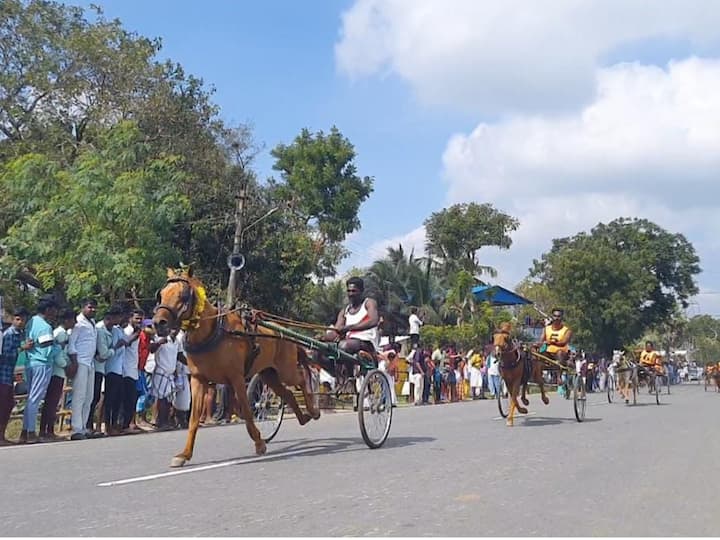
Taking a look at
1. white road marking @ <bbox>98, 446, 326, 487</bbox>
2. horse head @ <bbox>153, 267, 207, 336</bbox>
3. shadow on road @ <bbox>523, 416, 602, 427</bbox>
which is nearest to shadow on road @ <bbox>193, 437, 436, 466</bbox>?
white road marking @ <bbox>98, 446, 326, 487</bbox>

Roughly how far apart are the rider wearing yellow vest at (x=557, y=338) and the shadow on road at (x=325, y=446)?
17.2 ft

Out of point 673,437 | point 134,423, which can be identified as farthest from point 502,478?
point 134,423

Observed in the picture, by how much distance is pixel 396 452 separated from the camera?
11406 mm

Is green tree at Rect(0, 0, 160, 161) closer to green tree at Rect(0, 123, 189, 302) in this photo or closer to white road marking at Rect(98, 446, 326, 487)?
green tree at Rect(0, 123, 189, 302)

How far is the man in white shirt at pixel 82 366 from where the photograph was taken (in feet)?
47.5

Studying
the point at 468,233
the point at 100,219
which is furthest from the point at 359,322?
the point at 468,233

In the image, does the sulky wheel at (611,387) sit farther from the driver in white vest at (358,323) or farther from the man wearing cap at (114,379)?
the driver in white vest at (358,323)

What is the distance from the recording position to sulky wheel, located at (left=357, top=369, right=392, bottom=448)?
1143cm

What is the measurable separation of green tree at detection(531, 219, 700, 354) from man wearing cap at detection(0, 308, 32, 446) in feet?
157

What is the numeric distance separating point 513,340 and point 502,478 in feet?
23.6

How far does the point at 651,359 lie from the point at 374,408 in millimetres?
16884

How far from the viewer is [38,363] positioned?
1391cm

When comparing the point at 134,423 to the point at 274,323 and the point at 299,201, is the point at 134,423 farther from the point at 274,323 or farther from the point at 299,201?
the point at 299,201

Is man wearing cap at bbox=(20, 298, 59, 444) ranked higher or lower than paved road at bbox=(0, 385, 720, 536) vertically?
higher
